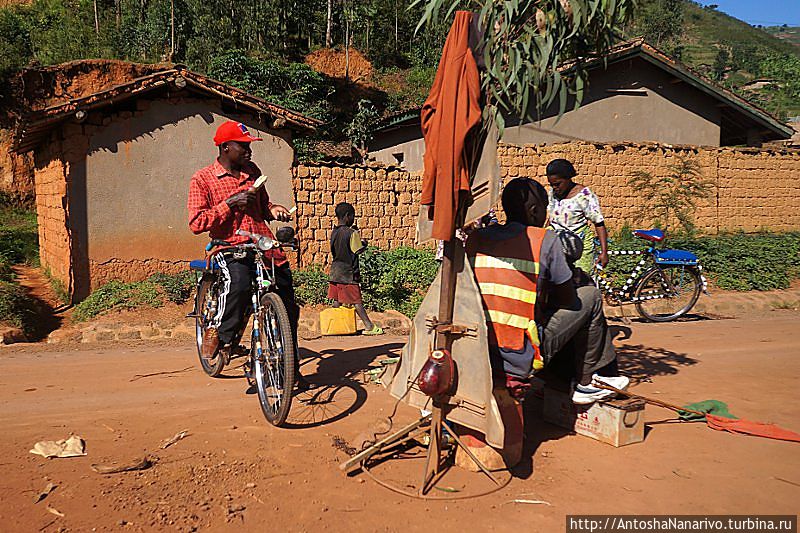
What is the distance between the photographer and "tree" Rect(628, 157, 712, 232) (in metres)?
13.5

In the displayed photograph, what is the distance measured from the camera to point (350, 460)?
3.42m

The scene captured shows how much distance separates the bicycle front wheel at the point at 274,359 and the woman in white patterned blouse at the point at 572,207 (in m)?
2.98

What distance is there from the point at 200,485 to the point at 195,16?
34.9 meters

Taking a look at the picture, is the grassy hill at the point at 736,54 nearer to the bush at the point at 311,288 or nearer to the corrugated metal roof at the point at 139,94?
the corrugated metal roof at the point at 139,94

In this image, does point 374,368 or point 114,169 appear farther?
point 114,169

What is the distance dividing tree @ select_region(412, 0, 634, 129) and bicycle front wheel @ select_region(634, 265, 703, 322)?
23.0 ft

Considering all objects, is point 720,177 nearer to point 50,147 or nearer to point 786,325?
point 786,325

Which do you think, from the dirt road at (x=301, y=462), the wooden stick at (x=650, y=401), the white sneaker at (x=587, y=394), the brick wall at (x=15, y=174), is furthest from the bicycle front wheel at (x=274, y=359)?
the brick wall at (x=15, y=174)

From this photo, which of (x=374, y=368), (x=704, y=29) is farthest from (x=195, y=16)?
(x=704, y=29)

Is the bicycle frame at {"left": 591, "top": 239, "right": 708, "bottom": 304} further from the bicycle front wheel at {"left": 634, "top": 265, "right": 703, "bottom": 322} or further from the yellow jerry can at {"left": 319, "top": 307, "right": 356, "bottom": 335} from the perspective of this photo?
the yellow jerry can at {"left": 319, "top": 307, "right": 356, "bottom": 335}

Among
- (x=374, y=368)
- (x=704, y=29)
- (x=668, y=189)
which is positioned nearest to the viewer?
(x=374, y=368)

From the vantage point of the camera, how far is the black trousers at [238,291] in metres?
4.45

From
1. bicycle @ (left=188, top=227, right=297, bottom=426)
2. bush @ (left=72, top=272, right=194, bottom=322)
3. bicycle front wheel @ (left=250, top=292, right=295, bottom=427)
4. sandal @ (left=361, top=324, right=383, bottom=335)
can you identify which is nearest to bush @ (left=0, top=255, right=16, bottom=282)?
bush @ (left=72, top=272, right=194, bottom=322)

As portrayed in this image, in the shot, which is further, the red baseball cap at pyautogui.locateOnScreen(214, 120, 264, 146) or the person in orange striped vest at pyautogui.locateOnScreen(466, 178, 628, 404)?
the red baseball cap at pyautogui.locateOnScreen(214, 120, 264, 146)
